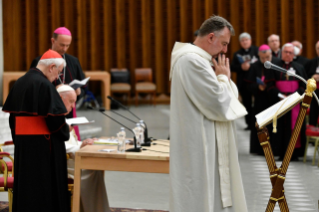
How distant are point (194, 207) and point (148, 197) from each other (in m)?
2.24

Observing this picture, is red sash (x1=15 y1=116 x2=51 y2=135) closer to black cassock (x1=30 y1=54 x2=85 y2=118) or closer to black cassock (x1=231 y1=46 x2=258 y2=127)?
black cassock (x1=30 y1=54 x2=85 y2=118)

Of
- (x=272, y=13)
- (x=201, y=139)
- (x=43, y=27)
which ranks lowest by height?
(x=201, y=139)

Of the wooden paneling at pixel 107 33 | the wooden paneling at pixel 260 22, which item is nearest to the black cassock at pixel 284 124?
the wooden paneling at pixel 260 22

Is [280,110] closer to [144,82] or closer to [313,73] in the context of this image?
[313,73]

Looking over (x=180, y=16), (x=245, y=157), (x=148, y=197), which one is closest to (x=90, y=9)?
(x=180, y=16)

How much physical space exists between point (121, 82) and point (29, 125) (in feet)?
33.1

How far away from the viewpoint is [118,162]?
4.02 meters

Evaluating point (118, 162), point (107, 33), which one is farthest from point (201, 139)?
point (107, 33)

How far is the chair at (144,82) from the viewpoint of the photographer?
44.8 ft

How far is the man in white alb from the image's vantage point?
10.4ft

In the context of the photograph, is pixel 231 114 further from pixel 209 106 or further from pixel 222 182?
pixel 222 182

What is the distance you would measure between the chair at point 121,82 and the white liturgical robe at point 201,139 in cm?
1036

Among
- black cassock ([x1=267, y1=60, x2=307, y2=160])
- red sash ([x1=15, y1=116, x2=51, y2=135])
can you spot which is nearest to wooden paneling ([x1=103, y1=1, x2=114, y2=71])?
black cassock ([x1=267, y1=60, x2=307, y2=160])

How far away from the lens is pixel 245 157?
7.59m
